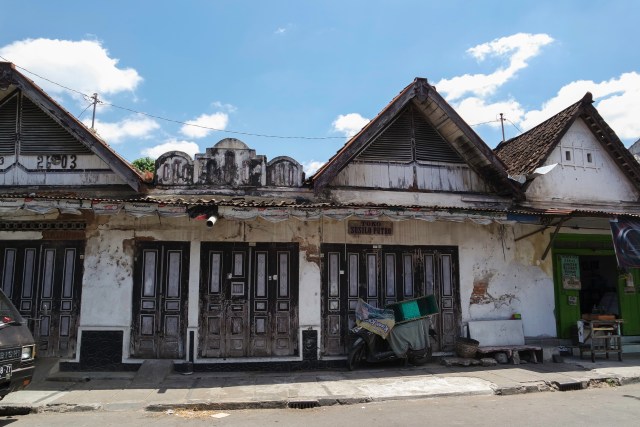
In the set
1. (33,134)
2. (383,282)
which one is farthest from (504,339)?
(33,134)

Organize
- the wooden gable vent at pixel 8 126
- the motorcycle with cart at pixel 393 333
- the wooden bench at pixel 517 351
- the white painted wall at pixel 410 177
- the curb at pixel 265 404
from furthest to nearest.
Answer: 1. the white painted wall at pixel 410 177
2. the wooden gable vent at pixel 8 126
3. the wooden bench at pixel 517 351
4. the motorcycle with cart at pixel 393 333
5. the curb at pixel 265 404

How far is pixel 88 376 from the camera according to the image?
891cm

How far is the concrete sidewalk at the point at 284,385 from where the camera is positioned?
286 inches

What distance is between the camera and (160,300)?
9.82 meters

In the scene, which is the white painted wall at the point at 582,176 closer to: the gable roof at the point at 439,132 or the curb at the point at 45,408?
the gable roof at the point at 439,132

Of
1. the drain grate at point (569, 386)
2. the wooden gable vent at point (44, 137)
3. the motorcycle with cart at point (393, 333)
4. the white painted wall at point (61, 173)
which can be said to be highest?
the wooden gable vent at point (44, 137)

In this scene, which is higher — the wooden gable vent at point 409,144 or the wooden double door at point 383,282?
the wooden gable vent at point 409,144

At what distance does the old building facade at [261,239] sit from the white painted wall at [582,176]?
0.34m

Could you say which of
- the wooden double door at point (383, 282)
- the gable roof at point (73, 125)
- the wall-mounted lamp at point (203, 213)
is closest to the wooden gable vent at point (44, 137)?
the gable roof at point (73, 125)

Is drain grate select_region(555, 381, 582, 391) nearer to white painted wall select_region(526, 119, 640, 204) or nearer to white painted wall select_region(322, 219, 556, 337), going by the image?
white painted wall select_region(322, 219, 556, 337)

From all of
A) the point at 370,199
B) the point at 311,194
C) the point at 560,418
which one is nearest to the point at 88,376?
the point at 311,194

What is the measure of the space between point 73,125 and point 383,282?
802 centimetres

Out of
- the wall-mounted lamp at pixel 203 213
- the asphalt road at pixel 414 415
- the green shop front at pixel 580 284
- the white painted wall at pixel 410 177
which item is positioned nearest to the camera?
the asphalt road at pixel 414 415

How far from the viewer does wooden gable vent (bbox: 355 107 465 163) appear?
11664 mm
